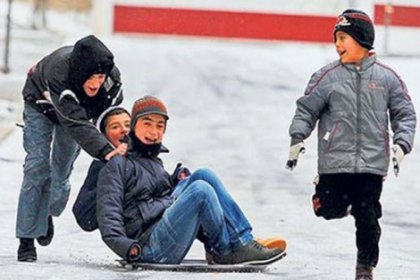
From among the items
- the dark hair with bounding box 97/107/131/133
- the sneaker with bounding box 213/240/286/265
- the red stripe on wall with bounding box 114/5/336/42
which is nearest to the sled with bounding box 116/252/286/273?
the sneaker with bounding box 213/240/286/265

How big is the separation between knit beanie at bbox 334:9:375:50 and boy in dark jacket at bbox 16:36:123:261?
4.73 feet

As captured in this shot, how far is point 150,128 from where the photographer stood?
834cm

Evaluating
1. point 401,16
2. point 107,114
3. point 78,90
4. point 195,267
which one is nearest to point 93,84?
point 78,90

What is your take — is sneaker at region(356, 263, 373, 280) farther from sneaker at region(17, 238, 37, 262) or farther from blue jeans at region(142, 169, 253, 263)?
sneaker at region(17, 238, 37, 262)

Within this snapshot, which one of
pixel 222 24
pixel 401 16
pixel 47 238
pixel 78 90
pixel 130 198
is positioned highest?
pixel 78 90

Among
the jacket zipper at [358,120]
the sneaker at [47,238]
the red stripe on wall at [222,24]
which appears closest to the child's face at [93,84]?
the sneaker at [47,238]

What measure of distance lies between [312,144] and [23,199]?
10.5m

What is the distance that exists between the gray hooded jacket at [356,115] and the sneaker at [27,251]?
1.92 m

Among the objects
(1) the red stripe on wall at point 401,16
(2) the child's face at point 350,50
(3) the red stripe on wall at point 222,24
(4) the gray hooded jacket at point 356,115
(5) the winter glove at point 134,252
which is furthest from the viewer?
(1) the red stripe on wall at point 401,16

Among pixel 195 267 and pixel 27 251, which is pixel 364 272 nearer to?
pixel 195 267

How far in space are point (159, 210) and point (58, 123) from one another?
0.91m

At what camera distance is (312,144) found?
18906 millimetres

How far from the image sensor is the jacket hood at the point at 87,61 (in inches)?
327

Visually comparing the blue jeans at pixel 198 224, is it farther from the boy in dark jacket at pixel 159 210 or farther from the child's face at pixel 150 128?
the child's face at pixel 150 128
